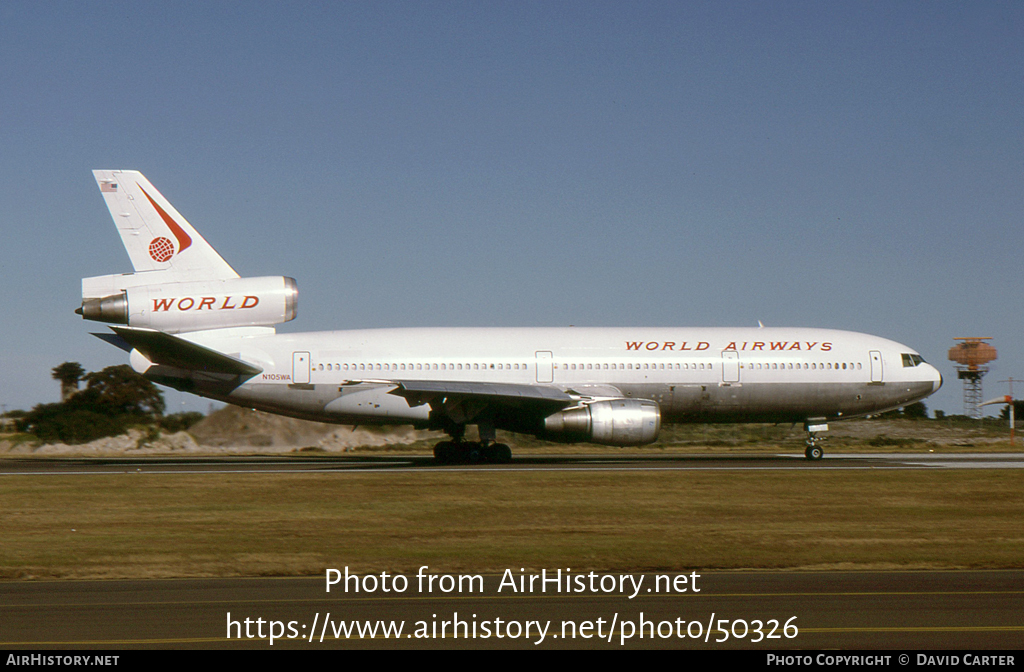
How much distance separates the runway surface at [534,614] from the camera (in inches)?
291

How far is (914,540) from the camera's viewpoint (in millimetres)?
13375

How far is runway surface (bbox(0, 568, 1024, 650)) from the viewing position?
7395 millimetres

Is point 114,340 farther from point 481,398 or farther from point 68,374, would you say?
point 68,374

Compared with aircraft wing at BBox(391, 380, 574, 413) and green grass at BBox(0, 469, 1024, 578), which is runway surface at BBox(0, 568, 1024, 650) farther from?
aircraft wing at BBox(391, 380, 574, 413)

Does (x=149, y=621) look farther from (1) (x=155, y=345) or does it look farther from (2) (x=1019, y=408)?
(2) (x=1019, y=408)

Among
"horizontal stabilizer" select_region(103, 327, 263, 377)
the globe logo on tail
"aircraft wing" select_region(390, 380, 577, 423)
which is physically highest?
the globe logo on tail

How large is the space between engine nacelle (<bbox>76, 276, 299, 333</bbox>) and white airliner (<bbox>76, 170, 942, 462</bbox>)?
0.04 metres

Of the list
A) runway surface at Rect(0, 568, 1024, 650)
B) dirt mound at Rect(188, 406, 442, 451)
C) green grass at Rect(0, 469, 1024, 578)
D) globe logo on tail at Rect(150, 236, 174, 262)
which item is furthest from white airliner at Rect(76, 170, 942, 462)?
runway surface at Rect(0, 568, 1024, 650)

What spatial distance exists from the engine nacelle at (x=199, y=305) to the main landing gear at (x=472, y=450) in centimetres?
625

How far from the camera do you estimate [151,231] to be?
2870 centimetres

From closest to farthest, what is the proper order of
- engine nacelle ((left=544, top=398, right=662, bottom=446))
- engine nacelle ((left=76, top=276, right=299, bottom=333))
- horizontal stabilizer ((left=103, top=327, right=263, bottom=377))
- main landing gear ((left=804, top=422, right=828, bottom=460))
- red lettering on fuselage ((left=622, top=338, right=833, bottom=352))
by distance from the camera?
horizontal stabilizer ((left=103, top=327, right=263, bottom=377)), engine nacelle ((left=544, top=398, right=662, bottom=446)), engine nacelle ((left=76, top=276, right=299, bottom=333)), main landing gear ((left=804, top=422, right=828, bottom=460)), red lettering on fuselage ((left=622, top=338, right=833, bottom=352))

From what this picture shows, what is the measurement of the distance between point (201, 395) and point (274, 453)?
9.27 meters

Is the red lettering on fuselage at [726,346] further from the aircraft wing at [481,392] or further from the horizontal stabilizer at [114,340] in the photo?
the horizontal stabilizer at [114,340]

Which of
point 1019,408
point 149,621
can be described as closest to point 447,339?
point 149,621
